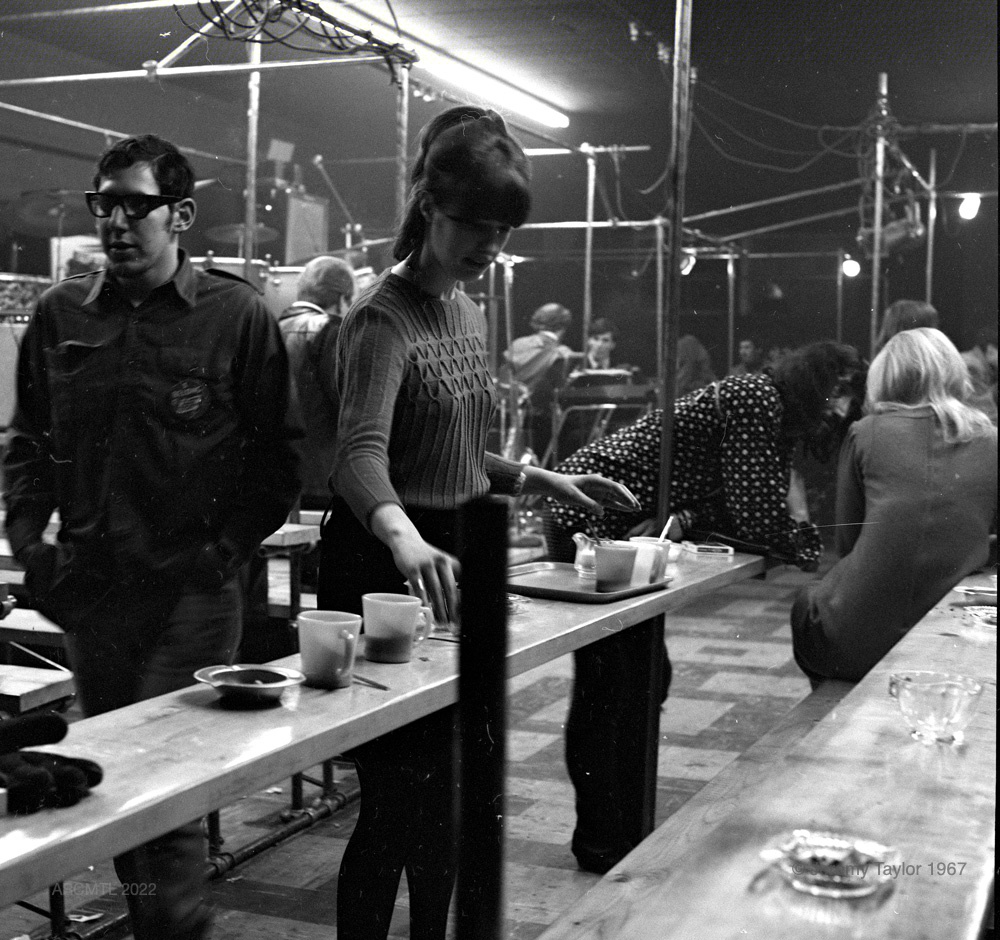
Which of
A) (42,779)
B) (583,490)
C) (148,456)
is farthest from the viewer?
(583,490)

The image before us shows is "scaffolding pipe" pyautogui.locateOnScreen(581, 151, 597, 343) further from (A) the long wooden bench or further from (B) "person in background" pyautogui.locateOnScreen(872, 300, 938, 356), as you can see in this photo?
(A) the long wooden bench

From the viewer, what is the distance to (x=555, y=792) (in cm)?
196

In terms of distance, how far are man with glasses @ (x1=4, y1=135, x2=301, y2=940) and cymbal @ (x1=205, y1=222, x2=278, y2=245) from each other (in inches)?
1.0

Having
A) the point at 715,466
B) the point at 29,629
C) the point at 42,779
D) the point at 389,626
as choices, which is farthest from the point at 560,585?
the point at 42,779

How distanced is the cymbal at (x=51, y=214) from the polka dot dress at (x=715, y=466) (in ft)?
2.04

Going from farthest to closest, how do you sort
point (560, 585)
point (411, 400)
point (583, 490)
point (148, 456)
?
1. point (560, 585)
2. point (583, 490)
3. point (411, 400)
4. point (148, 456)

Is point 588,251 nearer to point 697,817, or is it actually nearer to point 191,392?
point 191,392

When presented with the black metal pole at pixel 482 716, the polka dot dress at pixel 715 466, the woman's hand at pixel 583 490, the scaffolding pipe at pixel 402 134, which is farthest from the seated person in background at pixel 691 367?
the black metal pole at pixel 482 716

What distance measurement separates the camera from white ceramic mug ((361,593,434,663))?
1.08 m

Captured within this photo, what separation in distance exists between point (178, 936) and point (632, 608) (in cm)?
A: 63

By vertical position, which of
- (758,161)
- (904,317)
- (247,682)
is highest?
(758,161)

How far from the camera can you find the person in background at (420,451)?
3.48 ft

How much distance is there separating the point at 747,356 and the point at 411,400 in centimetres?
55

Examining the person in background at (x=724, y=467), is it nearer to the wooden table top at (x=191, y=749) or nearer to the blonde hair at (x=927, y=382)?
the blonde hair at (x=927, y=382)
